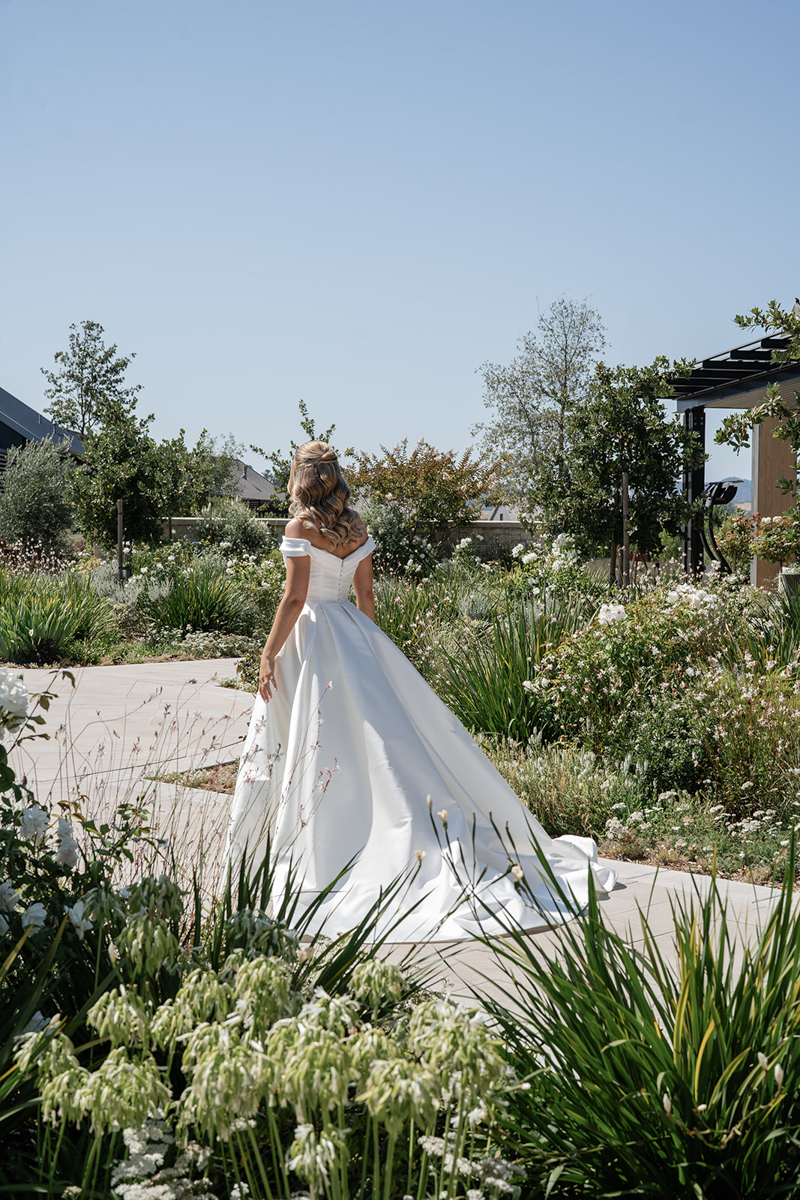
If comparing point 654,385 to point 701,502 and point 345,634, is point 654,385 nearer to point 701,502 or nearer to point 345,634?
point 701,502

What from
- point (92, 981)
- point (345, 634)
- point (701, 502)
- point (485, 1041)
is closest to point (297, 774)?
point (345, 634)

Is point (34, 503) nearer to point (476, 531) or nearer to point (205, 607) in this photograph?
point (476, 531)

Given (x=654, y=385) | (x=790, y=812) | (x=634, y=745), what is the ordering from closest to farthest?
(x=790, y=812) → (x=634, y=745) → (x=654, y=385)

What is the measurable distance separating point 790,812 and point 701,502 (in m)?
8.50

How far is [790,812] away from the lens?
5.09m

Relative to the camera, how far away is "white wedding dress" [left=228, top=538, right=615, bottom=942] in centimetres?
405

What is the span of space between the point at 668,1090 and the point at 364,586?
11.1ft

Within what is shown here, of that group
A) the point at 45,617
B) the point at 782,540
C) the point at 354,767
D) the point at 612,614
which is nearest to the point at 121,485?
the point at 45,617

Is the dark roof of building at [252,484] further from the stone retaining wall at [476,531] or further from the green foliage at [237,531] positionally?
the green foliage at [237,531]

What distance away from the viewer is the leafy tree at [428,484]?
20203mm

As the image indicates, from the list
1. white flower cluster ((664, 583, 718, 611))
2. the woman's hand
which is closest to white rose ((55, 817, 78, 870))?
the woman's hand

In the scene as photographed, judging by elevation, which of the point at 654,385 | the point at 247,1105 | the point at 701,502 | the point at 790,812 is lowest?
the point at 790,812

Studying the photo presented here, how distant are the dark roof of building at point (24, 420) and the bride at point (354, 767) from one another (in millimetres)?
36660

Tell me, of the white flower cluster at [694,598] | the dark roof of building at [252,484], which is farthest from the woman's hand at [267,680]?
the dark roof of building at [252,484]
